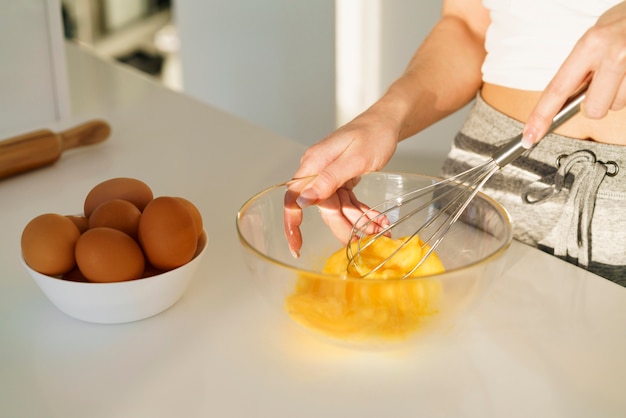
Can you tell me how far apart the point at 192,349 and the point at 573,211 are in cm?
50

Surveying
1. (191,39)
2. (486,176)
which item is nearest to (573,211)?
(486,176)

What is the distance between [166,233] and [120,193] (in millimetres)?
100

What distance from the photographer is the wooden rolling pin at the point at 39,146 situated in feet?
3.10

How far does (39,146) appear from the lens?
968 mm

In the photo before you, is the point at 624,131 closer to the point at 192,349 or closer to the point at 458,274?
the point at 458,274

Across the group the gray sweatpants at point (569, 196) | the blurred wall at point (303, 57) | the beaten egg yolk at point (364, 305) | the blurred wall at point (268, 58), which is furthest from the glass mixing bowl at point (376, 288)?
the blurred wall at point (268, 58)

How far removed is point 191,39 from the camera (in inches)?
96.8

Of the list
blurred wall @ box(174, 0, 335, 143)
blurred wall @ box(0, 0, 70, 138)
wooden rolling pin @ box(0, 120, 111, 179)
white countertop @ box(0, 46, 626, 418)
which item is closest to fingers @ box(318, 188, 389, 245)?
white countertop @ box(0, 46, 626, 418)

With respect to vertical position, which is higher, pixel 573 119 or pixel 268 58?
pixel 573 119

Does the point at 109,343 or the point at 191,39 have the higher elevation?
the point at 109,343

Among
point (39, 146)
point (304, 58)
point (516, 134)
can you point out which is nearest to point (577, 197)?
point (516, 134)

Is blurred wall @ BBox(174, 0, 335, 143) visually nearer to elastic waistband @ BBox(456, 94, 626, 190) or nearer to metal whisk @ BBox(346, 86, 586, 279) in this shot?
elastic waistband @ BBox(456, 94, 626, 190)

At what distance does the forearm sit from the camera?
0.92 metres

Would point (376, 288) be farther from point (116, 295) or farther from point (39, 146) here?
point (39, 146)
